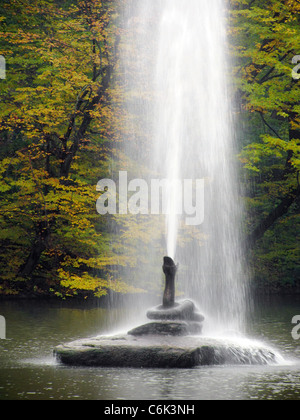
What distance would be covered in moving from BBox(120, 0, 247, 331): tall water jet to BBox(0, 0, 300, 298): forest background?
2.08 feet

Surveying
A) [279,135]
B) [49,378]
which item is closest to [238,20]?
[279,135]

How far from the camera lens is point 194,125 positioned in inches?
749

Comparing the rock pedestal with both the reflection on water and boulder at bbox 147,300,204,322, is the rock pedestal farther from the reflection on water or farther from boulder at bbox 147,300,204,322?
the reflection on water

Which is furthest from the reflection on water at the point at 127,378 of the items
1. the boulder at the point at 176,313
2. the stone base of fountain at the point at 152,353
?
the boulder at the point at 176,313

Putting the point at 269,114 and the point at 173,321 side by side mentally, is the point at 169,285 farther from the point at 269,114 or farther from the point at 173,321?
the point at 269,114

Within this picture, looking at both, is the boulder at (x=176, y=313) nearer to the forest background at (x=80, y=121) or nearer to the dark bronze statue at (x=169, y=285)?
the dark bronze statue at (x=169, y=285)

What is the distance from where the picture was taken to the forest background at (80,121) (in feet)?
65.7

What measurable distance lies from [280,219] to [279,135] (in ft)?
15.6

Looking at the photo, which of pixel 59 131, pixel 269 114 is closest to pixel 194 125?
pixel 59 131

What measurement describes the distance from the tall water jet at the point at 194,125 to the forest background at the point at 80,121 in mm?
633

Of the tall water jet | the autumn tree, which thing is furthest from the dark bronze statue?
the autumn tree

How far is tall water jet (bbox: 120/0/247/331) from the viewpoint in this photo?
58.5 ft

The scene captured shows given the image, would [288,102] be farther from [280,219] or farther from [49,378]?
[49,378]

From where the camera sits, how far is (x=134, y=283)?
819 inches
